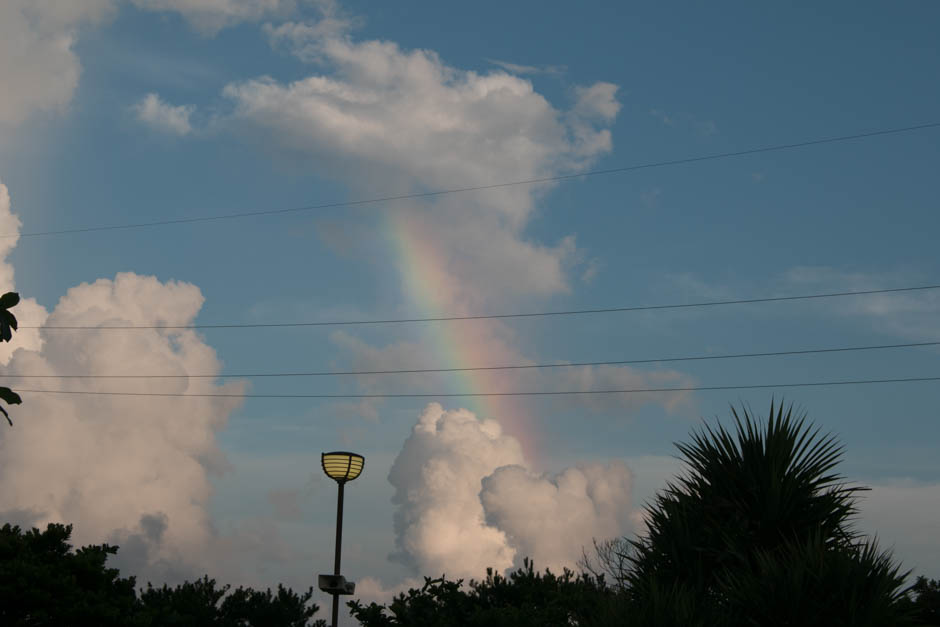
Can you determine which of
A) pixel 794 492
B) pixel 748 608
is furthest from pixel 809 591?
pixel 794 492

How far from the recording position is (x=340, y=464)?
2089cm

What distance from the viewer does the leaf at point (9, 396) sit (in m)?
13.9

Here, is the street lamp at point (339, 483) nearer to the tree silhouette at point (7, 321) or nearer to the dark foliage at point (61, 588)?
the dark foliage at point (61, 588)

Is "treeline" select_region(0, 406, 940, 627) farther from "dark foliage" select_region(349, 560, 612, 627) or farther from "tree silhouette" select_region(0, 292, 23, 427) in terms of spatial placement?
"tree silhouette" select_region(0, 292, 23, 427)

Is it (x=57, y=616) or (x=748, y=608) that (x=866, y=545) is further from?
(x=57, y=616)

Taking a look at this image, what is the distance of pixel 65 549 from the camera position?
69.7ft

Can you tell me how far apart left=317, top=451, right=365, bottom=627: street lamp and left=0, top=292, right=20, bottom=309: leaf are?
27.9 ft

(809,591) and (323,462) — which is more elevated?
(323,462)

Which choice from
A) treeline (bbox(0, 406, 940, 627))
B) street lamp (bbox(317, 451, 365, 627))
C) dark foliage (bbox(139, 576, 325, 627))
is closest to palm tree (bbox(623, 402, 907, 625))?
treeline (bbox(0, 406, 940, 627))

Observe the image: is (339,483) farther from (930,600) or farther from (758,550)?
(930,600)

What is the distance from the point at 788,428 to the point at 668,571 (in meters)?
3.42

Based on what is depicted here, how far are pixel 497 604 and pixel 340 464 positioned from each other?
5.29 meters

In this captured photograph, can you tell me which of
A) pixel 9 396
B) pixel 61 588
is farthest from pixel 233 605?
pixel 9 396

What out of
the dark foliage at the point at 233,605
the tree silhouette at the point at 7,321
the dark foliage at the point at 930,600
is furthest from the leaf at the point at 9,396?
the dark foliage at the point at 930,600
